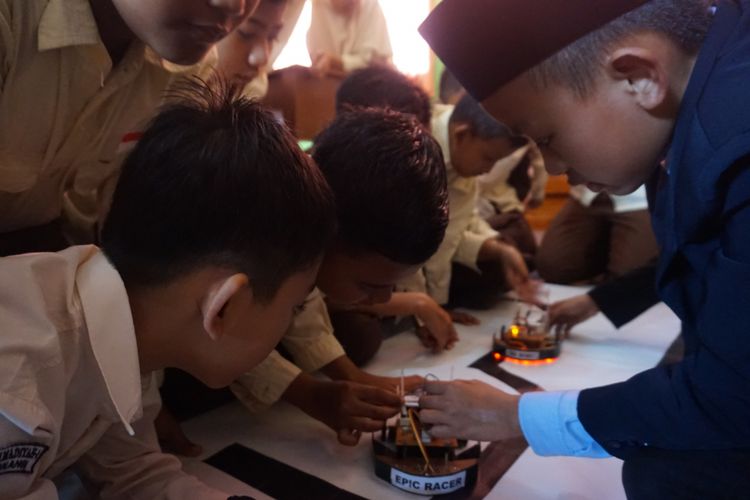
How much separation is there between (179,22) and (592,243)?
66.6 inches

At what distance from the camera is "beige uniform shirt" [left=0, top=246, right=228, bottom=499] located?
480 mm

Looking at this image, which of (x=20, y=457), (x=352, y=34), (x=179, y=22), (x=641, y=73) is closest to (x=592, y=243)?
(x=352, y=34)

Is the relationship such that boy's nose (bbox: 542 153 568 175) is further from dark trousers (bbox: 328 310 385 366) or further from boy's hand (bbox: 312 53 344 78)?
boy's hand (bbox: 312 53 344 78)

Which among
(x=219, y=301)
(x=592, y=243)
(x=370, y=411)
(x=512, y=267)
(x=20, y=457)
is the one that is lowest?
(x=592, y=243)

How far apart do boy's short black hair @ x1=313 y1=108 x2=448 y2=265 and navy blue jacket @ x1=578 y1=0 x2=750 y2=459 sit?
0.27 m

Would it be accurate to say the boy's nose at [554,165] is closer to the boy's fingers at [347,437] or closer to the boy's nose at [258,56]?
the boy's fingers at [347,437]

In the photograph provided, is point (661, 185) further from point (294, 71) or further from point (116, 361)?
point (294, 71)

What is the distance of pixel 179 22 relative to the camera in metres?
0.75

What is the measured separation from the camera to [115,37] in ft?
2.68

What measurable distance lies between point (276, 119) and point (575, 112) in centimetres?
31

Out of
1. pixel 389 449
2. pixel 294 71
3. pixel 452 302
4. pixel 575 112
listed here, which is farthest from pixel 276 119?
pixel 294 71

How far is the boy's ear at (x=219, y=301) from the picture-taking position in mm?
549

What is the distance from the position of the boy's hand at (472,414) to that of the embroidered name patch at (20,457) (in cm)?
42

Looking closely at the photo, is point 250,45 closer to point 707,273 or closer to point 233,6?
point 233,6
